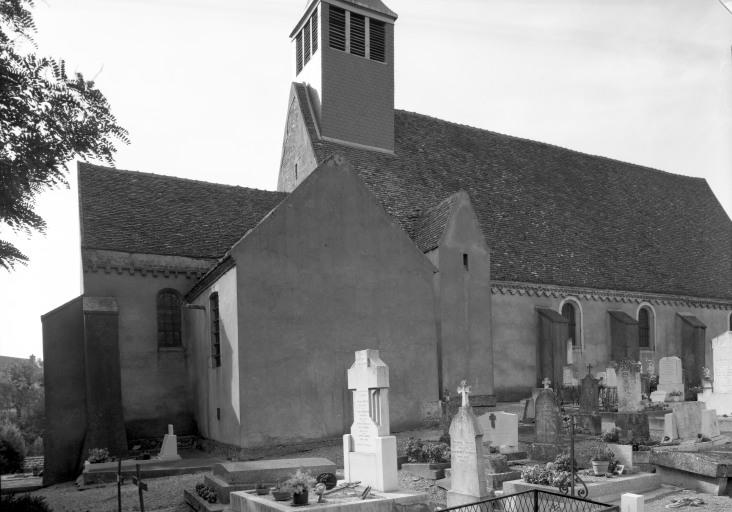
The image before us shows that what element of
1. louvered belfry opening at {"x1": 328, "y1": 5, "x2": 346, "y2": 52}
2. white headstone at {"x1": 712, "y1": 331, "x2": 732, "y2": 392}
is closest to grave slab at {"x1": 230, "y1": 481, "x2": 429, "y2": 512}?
white headstone at {"x1": 712, "y1": 331, "x2": 732, "y2": 392}

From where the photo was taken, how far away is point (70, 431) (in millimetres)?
19266

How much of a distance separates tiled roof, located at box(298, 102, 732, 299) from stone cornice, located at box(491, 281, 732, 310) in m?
0.28

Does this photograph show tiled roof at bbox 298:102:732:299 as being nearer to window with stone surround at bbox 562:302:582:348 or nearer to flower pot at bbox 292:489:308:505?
window with stone surround at bbox 562:302:582:348

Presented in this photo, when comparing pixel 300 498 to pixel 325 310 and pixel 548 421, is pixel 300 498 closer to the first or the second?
pixel 548 421

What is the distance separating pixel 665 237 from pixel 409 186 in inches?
607

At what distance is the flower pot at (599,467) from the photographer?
13.3 metres

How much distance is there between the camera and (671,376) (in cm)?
2527

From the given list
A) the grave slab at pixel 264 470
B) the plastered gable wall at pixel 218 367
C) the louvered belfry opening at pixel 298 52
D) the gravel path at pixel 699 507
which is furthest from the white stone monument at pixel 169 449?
the louvered belfry opening at pixel 298 52

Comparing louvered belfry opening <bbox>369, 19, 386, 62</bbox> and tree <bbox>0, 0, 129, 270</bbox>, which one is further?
louvered belfry opening <bbox>369, 19, 386, 62</bbox>

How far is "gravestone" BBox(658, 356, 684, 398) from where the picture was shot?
985 inches

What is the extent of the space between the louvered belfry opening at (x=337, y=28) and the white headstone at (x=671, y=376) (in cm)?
1824

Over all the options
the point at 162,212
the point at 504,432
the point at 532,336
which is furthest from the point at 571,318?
the point at 162,212

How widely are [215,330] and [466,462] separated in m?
10.2

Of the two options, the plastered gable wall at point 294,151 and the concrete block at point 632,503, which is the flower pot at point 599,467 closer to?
the concrete block at point 632,503
